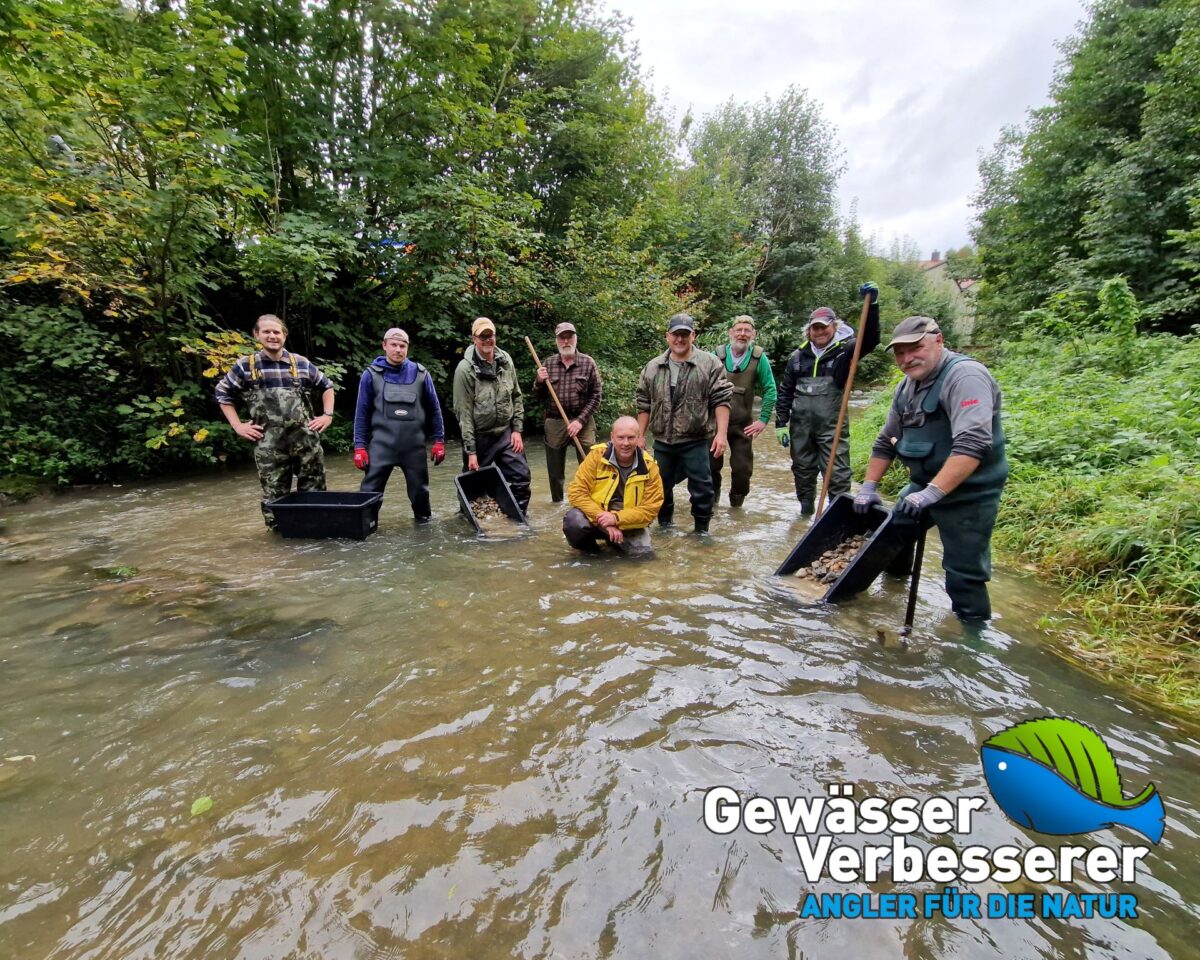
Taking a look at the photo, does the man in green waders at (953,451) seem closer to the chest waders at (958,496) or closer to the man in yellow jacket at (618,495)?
the chest waders at (958,496)

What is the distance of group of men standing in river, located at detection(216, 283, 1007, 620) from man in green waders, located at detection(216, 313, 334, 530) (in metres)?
0.01

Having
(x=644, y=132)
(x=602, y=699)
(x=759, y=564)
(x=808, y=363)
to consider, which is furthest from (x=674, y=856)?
(x=644, y=132)

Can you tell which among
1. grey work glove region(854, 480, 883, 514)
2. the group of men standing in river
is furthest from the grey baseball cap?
grey work glove region(854, 480, 883, 514)

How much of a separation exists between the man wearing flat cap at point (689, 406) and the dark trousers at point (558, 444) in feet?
3.92

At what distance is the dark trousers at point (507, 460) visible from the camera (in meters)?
5.32

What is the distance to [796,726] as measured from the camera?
2188 millimetres

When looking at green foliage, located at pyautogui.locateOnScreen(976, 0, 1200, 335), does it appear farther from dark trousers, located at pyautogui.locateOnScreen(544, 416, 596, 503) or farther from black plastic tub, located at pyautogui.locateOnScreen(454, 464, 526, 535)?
black plastic tub, located at pyautogui.locateOnScreen(454, 464, 526, 535)

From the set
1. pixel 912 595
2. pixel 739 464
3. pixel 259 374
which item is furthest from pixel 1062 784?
pixel 259 374

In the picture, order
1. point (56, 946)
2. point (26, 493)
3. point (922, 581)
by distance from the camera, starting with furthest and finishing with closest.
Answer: point (26, 493) < point (922, 581) < point (56, 946)

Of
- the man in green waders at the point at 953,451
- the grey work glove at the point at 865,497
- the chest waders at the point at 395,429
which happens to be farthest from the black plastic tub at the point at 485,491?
the man in green waders at the point at 953,451

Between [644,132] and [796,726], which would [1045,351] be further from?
[644,132]

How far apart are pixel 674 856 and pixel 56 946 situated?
5.25 ft

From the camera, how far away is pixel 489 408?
→ 511 cm

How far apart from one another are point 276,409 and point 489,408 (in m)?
1.79
